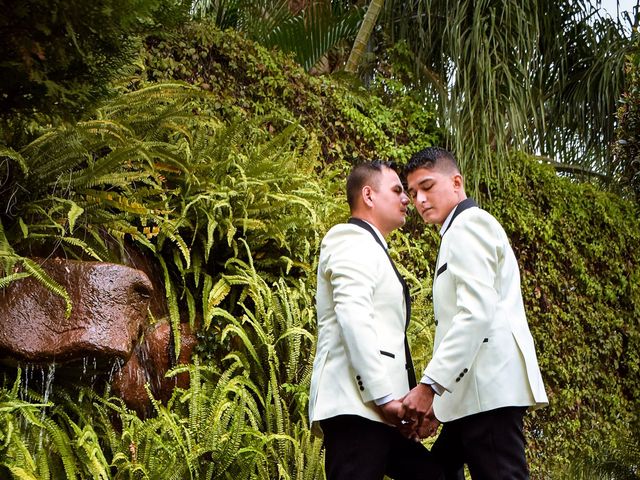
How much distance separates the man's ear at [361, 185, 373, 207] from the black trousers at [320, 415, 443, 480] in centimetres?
84

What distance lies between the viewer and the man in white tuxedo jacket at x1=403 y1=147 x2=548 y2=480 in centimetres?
263

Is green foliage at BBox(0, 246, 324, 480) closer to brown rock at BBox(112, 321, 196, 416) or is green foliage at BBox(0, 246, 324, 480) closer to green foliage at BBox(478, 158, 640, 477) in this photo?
brown rock at BBox(112, 321, 196, 416)

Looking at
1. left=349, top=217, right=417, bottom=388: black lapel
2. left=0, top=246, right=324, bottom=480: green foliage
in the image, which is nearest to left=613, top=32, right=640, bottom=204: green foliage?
left=0, top=246, right=324, bottom=480: green foliage

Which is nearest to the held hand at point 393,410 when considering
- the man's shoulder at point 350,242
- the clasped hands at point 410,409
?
the clasped hands at point 410,409

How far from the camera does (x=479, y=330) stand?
2643mm

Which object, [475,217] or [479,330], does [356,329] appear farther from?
[475,217]

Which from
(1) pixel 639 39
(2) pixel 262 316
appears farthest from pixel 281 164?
(1) pixel 639 39

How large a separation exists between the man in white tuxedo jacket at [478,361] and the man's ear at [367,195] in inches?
12.6

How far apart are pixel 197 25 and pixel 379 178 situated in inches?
137

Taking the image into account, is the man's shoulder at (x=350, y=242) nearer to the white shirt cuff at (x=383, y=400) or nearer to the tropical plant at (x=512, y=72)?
the white shirt cuff at (x=383, y=400)

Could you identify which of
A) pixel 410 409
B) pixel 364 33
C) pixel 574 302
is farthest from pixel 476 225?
pixel 574 302

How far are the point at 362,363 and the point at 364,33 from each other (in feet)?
18.1

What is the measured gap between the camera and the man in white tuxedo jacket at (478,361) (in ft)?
8.63

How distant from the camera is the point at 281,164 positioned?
5.31m
